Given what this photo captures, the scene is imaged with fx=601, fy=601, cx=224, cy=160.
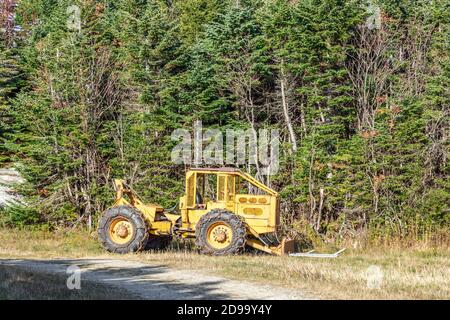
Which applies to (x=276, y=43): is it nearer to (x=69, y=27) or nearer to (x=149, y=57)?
(x=149, y=57)

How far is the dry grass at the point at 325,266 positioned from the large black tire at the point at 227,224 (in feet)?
1.40

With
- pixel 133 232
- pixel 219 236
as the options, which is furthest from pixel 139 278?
pixel 133 232

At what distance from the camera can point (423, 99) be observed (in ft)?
70.3

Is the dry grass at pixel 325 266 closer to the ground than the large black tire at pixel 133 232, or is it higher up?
closer to the ground

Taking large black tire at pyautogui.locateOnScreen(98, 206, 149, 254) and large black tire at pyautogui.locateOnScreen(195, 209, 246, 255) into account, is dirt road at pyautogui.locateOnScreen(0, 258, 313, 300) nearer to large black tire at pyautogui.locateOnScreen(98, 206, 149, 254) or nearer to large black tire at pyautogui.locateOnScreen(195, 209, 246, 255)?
large black tire at pyautogui.locateOnScreen(98, 206, 149, 254)

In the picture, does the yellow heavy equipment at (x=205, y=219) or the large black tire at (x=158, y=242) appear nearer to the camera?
the yellow heavy equipment at (x=205, y=219)

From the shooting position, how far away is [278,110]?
2447cm

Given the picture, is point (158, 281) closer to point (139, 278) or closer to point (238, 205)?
point (139, 278)

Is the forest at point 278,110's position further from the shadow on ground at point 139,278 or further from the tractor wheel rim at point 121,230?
the shadow on ground at point 139,278

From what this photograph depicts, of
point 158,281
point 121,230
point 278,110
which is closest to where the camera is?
point 158,281

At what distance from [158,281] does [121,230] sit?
542 centimetres

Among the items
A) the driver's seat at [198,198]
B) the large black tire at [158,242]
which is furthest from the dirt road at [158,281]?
the driver's seat at [198,198]

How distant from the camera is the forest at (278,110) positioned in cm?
2067
